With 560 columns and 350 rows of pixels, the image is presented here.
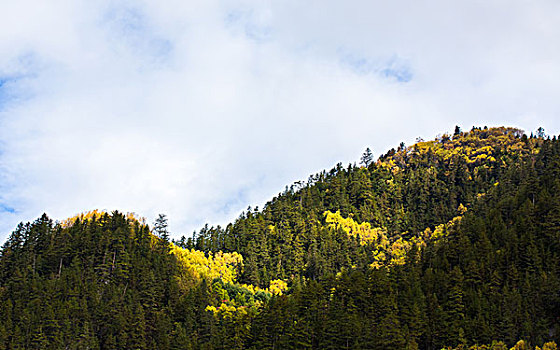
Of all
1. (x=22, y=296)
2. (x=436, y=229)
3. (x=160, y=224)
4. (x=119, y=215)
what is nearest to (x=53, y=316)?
(x=22, y=296)

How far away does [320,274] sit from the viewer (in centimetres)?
10588

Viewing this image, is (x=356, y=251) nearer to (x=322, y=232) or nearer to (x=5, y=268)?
(x=322, y=232)

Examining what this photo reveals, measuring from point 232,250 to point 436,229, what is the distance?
44.2 m

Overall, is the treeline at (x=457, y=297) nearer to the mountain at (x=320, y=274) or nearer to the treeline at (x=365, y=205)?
the mountain at (x=320, y=274)

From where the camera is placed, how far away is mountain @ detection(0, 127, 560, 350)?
6938 centimetres

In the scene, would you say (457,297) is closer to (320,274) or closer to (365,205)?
(320,274)

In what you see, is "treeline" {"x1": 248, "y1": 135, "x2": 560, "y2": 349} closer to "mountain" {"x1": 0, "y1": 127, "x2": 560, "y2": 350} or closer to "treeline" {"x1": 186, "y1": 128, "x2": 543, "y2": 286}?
"mountain" {"x1": 0, "y1": 127, "x2": 560, "y2": 350}

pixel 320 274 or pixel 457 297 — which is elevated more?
pixel 320 274

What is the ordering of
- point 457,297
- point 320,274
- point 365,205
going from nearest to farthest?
point 457,297 < point 320,274 < point 365,205

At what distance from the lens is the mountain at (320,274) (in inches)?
2731

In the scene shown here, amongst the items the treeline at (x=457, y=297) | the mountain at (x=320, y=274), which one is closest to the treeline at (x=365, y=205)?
the mountain at (x=320, y=274)

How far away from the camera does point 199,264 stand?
341 ft

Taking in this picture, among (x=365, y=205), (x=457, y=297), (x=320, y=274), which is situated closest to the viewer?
(x=457, y=297)

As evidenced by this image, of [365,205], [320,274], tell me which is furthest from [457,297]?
[365,205]
